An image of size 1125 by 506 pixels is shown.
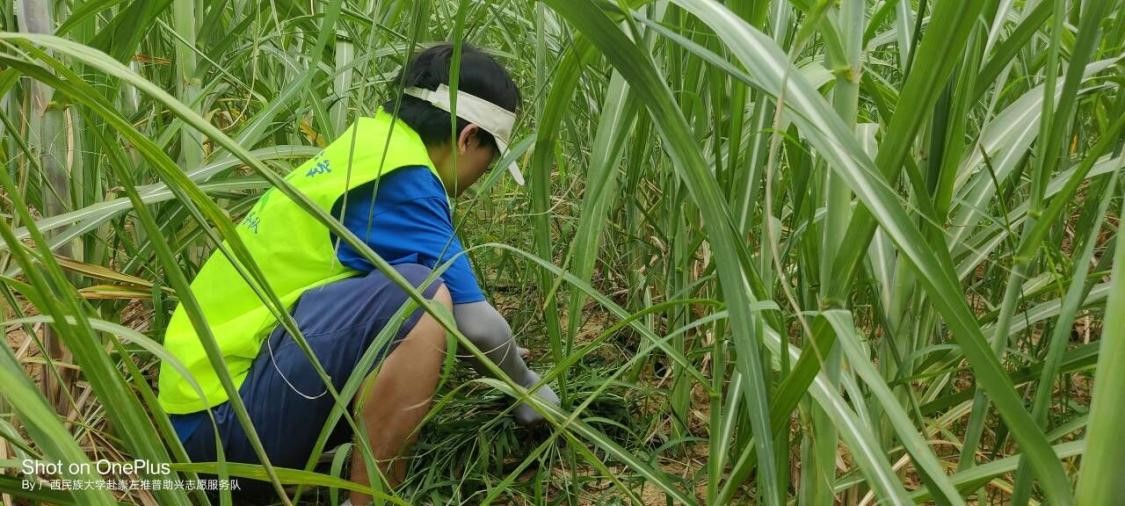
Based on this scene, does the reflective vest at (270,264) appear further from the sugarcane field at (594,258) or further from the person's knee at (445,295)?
the person's knee at (445,295)

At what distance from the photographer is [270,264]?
4.25 ft

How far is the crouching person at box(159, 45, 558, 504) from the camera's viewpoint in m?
1.25

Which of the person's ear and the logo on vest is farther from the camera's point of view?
the person's ear

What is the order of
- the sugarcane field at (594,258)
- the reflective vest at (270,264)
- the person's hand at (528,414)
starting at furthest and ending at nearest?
the person's hand at (528,414) < the reflective vest at (270,264) < the sugarcane field at (594,258)

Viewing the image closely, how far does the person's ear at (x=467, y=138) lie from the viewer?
1359mm

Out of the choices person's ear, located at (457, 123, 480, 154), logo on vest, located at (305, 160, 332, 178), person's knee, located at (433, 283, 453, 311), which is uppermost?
person's ear, located at (457, 123, 480, 154)

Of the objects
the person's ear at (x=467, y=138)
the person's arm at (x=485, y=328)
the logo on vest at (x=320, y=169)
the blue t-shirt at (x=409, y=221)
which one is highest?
the person's ear at (x=467, y=138)

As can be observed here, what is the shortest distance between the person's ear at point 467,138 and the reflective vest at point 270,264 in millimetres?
75

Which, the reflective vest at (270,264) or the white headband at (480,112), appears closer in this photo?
the reflective vest at (270,264)

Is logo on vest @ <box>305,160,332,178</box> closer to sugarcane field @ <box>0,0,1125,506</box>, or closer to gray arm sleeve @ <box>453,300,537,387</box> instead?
sugarcane field @ <box>0,0,1125,506</box>

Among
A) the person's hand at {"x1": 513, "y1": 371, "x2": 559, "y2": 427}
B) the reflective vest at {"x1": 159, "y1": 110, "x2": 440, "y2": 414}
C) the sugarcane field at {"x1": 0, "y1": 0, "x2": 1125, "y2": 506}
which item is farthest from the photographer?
the person's hand at {"x1": 513, "y1": 371, "x2": 559, "y2": 427}

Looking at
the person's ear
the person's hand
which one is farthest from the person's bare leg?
the person's ear

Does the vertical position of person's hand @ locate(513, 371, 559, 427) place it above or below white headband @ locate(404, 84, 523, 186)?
Answer: below

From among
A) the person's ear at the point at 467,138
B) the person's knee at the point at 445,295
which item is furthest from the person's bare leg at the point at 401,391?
the person's ear at the point at 467,138
